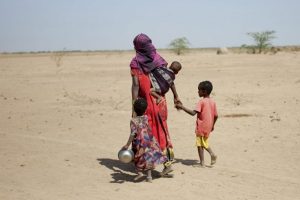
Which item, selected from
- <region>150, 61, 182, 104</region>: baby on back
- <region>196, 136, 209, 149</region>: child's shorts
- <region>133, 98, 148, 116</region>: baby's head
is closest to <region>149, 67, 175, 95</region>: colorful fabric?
<region>150, 61, 182, 104</region>: baby on back

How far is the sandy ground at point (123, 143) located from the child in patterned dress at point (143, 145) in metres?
0.27

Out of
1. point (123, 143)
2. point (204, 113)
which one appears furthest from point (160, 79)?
point (123, 143)

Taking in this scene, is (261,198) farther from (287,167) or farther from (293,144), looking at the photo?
(293,144)

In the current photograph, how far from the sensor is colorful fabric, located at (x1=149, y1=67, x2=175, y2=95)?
672 cm

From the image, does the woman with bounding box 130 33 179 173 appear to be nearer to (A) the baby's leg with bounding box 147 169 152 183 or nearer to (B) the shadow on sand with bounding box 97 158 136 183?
(A) the baby's leg with bounding box 147 169 152 183

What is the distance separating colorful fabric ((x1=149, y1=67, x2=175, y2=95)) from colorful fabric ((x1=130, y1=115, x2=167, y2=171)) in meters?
0.58

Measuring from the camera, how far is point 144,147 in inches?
250

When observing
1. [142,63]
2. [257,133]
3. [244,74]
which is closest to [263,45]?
[244,74]

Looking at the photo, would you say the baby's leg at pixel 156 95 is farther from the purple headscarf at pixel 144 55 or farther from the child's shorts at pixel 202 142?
the child's shorts at pixel 202 142

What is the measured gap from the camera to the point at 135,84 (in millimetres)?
6645

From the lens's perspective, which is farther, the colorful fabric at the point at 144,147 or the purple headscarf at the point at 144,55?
the purple headscarf at the point at 144,55

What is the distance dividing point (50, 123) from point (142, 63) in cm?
550

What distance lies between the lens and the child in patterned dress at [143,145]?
6316mm

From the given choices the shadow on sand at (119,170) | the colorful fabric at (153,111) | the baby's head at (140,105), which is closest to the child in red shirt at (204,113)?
the colorful fabric at (153,111)
